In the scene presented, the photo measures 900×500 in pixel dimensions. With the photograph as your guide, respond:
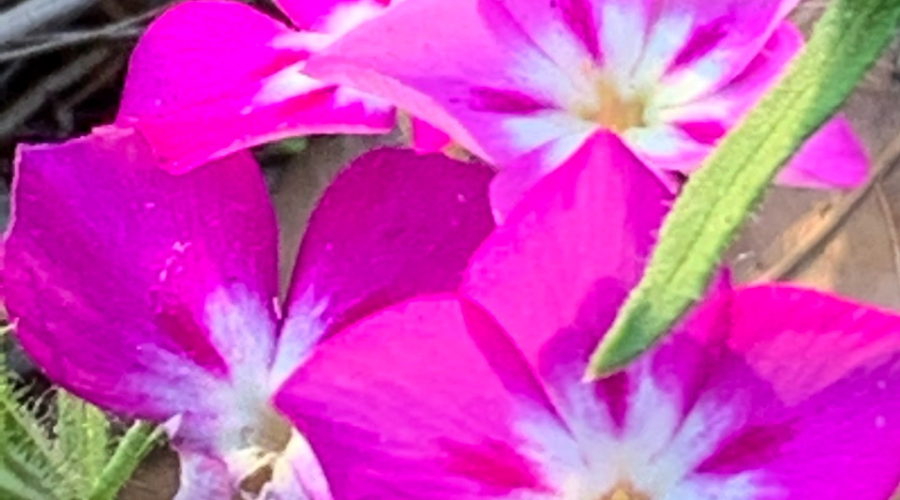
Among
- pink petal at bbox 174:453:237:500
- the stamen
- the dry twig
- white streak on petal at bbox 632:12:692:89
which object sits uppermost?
white streak on petal at bbox 632:12:692:89

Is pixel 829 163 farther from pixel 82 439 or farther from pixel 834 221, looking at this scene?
pixel 834 221

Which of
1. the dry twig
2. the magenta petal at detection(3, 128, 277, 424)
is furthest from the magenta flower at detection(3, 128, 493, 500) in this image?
the dry twig

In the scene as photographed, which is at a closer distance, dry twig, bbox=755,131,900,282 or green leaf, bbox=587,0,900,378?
green leaf, bbox=587,0,900,378

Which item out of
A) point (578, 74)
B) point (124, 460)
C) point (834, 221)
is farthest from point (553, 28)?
point (834, 221)

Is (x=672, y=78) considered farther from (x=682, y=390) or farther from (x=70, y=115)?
(x=70, y=115)

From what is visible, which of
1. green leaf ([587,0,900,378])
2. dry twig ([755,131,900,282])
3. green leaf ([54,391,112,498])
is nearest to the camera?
green leaf ([587,0,900,378])

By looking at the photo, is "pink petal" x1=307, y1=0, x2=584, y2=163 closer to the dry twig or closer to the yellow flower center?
the yellow flower center
